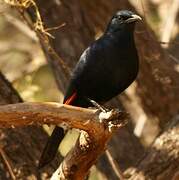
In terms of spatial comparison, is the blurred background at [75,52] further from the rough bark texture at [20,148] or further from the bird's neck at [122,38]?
the rough bark texture at [20,148]

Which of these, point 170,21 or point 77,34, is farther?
point 170,21

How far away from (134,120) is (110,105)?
2.43 feet

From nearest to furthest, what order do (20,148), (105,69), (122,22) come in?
1. (105,69)
2. (122,22)
3. (20,148)

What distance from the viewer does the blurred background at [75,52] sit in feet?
21.0

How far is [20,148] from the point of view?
17.4 feet

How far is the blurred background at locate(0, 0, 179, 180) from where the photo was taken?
21.0ft

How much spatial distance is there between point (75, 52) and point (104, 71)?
1.58 meters

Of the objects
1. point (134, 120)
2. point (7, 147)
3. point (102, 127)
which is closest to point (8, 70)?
point (134, 120)

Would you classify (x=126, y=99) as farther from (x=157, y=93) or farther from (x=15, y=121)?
(x=15, y=121)

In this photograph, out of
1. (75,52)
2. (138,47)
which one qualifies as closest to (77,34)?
(75,52)

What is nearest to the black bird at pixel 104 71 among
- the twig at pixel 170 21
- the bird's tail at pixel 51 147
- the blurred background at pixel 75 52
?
the bird's tail at pixel 51 147

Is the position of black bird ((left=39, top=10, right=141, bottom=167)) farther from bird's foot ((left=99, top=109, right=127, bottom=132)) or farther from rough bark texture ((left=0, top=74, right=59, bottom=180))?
bird's foot ((left=99, top=109, right=127, bottom=132))

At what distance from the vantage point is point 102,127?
13.4 ft

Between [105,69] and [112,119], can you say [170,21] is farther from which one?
[112,119]
